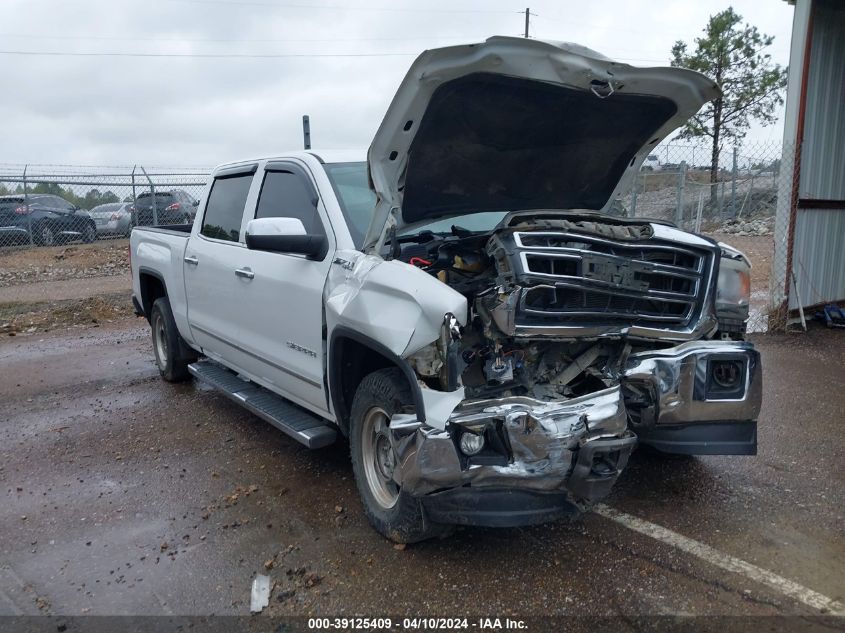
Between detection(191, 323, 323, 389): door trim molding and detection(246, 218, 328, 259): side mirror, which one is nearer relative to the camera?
detection(246, 218, 328, 259): side mirror

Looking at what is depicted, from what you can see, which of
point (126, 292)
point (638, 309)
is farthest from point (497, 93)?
point (126, 292)

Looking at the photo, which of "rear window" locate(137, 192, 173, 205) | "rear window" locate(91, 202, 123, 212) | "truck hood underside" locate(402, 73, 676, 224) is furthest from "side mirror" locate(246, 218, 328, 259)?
"rear window" locate(91, 202, 123, 212)

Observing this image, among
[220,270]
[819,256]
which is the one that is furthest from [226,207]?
[819,256]

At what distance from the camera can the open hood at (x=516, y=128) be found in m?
3.33

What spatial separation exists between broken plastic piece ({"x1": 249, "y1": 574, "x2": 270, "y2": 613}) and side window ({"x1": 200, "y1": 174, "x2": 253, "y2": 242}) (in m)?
Result: 2.62

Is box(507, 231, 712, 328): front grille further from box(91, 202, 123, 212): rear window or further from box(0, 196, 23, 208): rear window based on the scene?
box(91, 202, 123, 212): rear window

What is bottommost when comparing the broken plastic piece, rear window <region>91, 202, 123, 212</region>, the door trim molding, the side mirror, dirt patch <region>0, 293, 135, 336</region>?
dirt patch <region>0, 293, 135, 336</region>

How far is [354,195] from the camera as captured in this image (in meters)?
4.38

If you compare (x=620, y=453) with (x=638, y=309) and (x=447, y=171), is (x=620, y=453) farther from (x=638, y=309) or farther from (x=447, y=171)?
(x=447, y=171)

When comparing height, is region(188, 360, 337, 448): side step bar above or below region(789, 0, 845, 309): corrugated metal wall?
below

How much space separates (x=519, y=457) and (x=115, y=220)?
63.6 feet

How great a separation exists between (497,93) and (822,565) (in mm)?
2717

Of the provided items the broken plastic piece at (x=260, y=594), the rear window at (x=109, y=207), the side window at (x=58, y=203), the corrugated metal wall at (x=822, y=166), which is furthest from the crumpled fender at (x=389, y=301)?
the rear window at (x=109, y=207)

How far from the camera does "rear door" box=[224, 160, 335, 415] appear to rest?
4.15m
